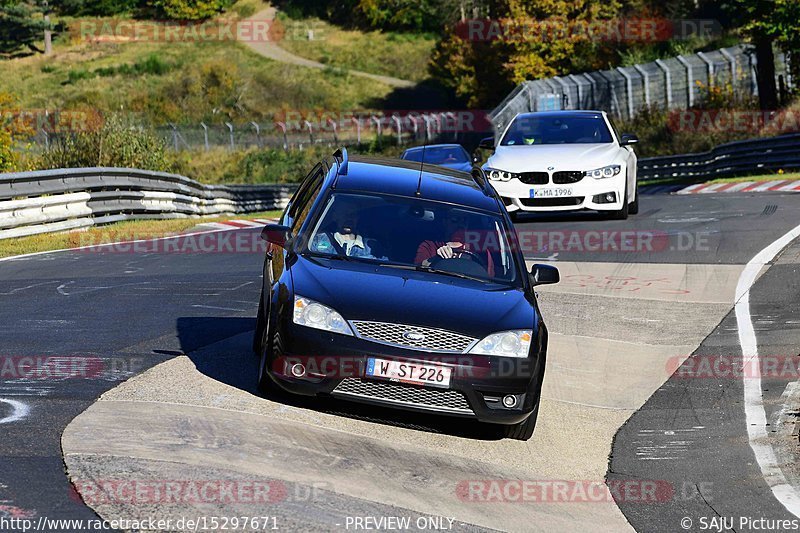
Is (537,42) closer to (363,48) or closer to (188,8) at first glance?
(363,48)

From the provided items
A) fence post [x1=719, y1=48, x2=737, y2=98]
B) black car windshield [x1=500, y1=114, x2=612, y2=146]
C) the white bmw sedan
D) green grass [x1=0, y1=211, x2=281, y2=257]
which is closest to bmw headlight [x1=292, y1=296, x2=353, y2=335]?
green grass [x1=0, y1=211, x2=281, y2=257]

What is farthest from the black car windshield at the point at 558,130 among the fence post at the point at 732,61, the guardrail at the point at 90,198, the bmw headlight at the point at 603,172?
the fence post at the point at 732,61

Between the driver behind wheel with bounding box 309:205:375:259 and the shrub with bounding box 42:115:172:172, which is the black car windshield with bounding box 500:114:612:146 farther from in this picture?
the driver behind wheel with bounding box 309:205:375:259

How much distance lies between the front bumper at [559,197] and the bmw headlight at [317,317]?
36.5 feet

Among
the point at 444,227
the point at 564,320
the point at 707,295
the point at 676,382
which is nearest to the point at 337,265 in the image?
the point at 444,227

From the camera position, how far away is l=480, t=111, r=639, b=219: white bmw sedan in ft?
61.1

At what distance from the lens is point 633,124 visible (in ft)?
147

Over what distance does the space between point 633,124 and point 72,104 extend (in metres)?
41.9

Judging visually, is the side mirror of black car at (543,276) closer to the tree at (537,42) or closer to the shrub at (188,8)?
the tree at (537,42)

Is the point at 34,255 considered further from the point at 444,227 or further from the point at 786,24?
the point at 786,24

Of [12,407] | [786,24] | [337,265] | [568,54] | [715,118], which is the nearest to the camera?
[12,407]

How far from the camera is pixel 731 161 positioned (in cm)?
3297

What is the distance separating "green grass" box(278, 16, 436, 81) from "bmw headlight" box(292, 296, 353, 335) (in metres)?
Answer: 81.5

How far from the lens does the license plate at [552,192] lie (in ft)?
61.0
